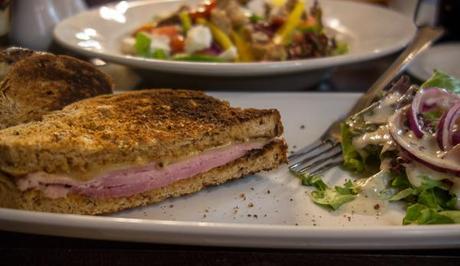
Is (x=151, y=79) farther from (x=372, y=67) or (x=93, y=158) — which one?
(x=372, y=67)

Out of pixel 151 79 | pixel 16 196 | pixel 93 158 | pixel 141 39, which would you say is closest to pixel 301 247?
pixel 93 158

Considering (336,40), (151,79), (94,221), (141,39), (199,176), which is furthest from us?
(336,40)

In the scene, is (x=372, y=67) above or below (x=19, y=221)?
below

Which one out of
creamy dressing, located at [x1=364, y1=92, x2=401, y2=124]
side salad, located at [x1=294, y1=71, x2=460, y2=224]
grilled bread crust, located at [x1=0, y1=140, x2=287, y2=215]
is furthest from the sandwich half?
creamy dressing, located at [x1=364, y1=92, x2=401, y2=124]

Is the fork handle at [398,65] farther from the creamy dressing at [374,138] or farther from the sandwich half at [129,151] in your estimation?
the sandwich half at [129,151]

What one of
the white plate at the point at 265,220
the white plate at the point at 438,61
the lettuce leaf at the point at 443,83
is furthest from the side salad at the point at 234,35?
the lettuce leaf at the point at 443,83
